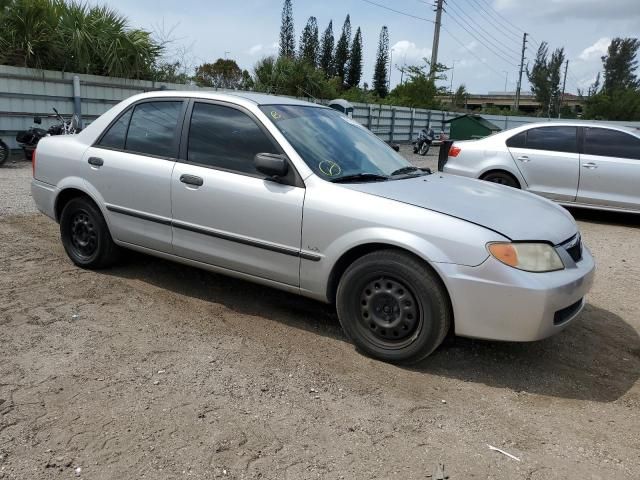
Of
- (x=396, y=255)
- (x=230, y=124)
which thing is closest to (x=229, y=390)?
(x=396, y=255)

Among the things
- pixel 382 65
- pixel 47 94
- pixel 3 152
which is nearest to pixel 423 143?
pixel 47 94

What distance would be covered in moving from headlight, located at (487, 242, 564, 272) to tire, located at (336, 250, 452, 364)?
0.39 meters

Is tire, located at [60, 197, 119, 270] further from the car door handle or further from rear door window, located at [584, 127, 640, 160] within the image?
rear door window, located at [584, 127, 640, 160]

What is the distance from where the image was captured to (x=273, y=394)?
10.4 feet

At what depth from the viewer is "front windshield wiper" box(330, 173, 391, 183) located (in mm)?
3863

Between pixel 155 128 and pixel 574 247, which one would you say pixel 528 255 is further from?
pixel 155 128

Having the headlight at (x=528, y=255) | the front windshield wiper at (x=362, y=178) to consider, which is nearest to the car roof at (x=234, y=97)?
the front windshield wiper at (x=362, y=178)

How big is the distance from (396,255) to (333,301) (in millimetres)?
654

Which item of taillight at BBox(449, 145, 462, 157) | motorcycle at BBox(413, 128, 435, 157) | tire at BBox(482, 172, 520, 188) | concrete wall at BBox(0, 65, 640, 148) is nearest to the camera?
tire at BBox(482, 172, 520, 188)

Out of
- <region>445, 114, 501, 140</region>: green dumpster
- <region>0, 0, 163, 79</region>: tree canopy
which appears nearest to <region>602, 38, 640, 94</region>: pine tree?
<region>445, 114, 501, 140</region>: green dumpster

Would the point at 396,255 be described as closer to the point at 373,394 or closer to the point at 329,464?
the point at 373,394

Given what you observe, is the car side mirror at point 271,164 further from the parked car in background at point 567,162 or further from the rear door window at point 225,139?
the parked car in background at point 567,162

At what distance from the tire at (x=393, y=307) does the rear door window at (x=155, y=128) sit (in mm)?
1861

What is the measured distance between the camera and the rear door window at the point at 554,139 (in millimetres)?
8492
